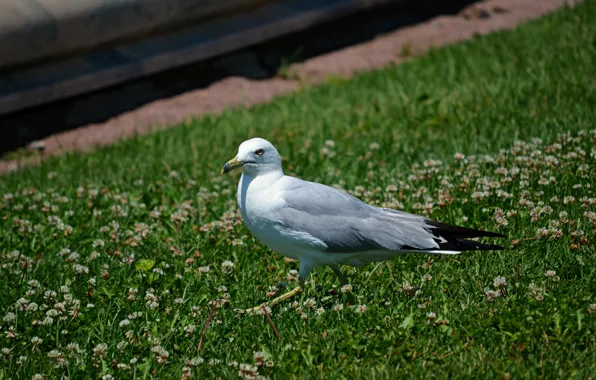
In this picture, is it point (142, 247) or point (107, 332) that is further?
point (142, 247)

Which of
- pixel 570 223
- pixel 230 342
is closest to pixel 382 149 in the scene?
pixel 570 223

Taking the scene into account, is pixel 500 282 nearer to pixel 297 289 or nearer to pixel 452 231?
pixel 452 231

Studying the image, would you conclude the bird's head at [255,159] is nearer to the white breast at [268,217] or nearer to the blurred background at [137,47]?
the white breast at [268,217]

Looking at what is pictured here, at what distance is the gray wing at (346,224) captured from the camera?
4.31 meters

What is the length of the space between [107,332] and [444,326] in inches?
62.1

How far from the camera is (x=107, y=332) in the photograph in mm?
4238

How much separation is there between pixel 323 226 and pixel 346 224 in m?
0.12

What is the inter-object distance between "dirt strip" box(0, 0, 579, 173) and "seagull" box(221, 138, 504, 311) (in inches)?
152

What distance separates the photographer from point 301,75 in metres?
9.77

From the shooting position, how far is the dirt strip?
852 cm

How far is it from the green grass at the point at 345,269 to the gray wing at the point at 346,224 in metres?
0.28

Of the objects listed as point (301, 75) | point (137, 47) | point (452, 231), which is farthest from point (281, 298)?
point (301, 75)

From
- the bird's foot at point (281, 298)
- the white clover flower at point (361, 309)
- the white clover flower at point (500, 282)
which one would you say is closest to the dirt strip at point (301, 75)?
the bird's foot at point (281, 298)

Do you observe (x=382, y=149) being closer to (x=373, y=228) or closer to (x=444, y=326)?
(x=373, y=228)
